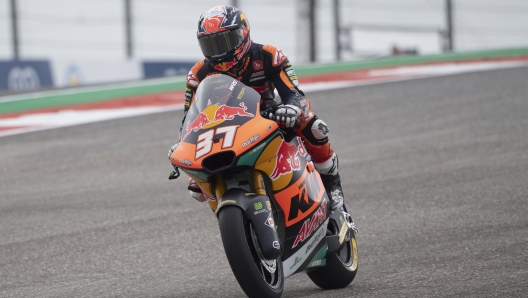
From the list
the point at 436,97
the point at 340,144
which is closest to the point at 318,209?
the point at 340,144

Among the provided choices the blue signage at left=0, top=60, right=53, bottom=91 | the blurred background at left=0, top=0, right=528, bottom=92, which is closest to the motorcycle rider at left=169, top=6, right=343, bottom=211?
the blurred background at left=0, top=0, right=528, bottom=92

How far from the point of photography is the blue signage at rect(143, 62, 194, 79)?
62.7 feet

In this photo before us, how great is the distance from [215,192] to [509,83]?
1193 cm

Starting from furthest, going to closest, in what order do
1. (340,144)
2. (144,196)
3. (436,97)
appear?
(436,97), (340,144), (144,196)

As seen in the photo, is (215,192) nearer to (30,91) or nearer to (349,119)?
(349,119)

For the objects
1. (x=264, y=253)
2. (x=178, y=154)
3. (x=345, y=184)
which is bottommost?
(x=345, y=184)

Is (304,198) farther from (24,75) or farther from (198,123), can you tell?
(24,75)

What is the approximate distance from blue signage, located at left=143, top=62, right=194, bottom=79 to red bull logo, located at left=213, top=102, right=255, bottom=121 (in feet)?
47.6

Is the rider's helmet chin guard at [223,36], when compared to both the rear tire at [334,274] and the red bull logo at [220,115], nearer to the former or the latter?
the red bull logo at [220,115]

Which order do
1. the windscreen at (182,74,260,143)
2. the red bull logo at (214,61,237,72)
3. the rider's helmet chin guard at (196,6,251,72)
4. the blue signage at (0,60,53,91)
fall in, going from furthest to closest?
the blue signage at (0,60,53,91), the red bull logo at (214,61,237,72), the rider's helmet chin guard at (196,6,251,72), the windscreen at (182,74,260,143)

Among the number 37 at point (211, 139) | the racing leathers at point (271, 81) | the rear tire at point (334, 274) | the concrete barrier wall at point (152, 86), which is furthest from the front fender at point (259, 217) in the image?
the concrete barrier wall at point (152, 86)

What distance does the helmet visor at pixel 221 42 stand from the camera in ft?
16.2

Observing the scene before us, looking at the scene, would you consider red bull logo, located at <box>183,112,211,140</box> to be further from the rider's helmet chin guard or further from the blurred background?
the blurred background

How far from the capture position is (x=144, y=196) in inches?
344
